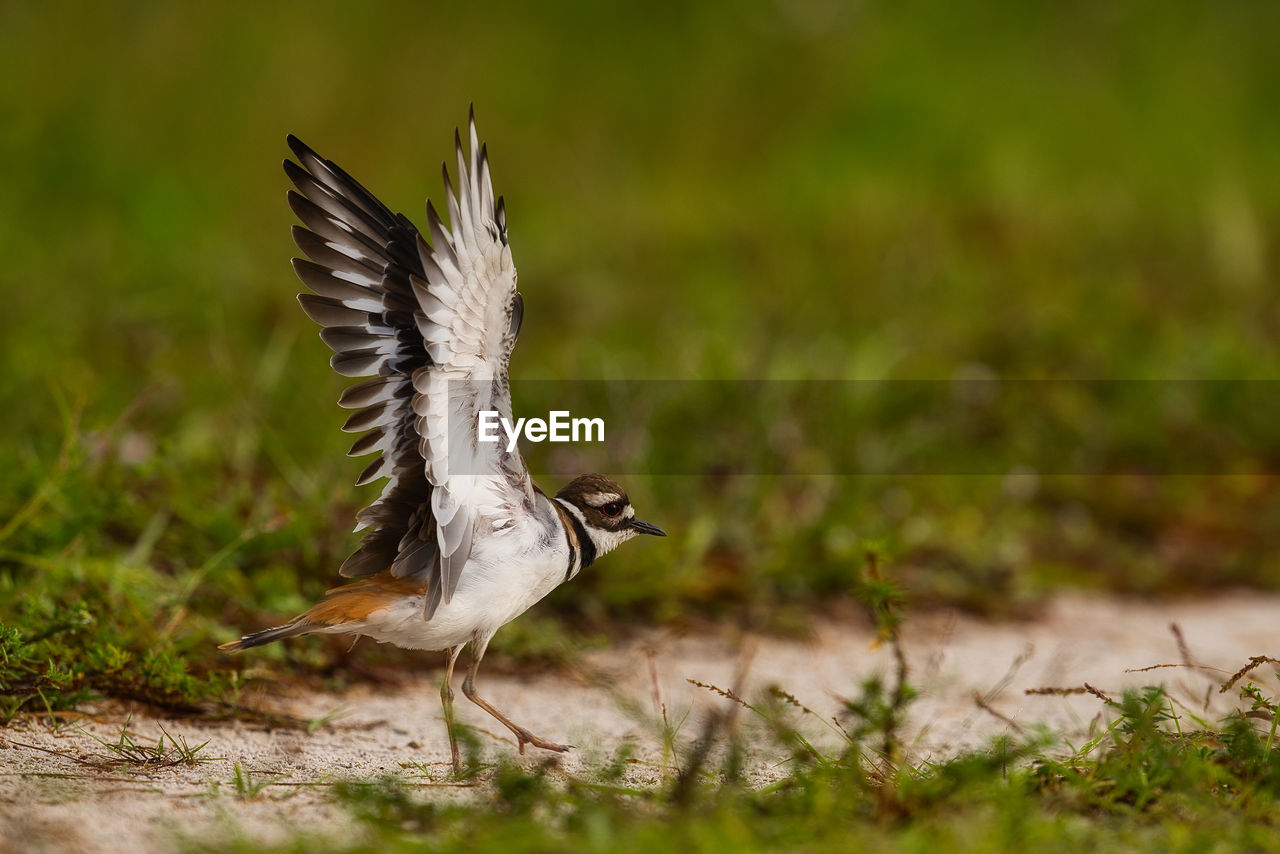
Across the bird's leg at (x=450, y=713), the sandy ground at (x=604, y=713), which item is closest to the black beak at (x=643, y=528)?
the sandy ground at (x=604, y=713)

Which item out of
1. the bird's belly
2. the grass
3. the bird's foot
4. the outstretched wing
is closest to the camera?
the grass

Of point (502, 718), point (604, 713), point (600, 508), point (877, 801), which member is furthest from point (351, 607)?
point (877, 801)

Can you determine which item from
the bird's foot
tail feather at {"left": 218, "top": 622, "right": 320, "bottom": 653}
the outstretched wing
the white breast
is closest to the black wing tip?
the outstretched wing

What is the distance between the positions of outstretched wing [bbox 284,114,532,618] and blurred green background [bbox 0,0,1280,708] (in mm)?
946

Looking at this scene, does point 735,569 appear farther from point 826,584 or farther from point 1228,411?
point 1228,411

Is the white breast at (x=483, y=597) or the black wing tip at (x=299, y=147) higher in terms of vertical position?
the black wing tip at (x=299, y=147)

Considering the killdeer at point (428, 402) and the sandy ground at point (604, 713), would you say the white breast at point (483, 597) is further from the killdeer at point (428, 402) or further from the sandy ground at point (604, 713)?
the sandy ground at point (604, 713)

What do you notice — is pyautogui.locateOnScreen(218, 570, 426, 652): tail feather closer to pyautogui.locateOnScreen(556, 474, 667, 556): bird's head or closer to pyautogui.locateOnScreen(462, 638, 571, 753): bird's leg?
pyautogui.locateOnScreen(462, 638, 571, 753): bird's leg

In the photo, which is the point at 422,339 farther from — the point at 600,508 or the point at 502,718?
the point at 502,718

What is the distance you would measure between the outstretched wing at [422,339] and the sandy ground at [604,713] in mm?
570

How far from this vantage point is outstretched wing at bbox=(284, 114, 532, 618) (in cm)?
315

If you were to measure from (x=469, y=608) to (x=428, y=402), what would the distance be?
0.58m

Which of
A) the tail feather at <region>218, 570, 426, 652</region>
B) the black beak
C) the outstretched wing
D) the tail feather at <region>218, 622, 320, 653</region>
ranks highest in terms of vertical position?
the outstretched wing

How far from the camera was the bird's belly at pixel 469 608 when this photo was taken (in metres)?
3.38
